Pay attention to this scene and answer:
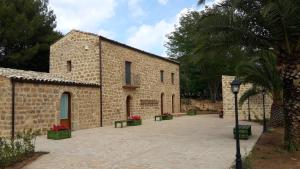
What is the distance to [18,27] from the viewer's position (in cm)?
2872

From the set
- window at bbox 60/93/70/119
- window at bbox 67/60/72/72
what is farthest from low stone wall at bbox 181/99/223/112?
window at bbox 60/93/70/119

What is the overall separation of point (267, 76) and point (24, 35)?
21.1 meters

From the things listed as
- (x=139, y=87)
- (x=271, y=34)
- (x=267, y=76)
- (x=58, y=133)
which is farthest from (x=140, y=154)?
(x=139, y=87)

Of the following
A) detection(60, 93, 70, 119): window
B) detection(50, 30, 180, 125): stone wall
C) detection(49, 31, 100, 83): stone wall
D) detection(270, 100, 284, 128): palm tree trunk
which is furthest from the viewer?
detection(50, 30, 180, 125): stone wall

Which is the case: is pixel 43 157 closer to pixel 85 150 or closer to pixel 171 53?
pixel 85 150

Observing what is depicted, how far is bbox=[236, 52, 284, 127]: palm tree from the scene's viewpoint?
17266 millimetres

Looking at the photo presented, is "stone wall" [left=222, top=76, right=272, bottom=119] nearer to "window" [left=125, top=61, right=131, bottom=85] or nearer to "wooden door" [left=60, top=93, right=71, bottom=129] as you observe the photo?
"window" [left=125, top=61, right=131, bottom=85]

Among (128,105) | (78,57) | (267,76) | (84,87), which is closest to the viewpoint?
(267,76)

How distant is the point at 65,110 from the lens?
17609mm

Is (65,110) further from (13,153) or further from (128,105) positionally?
(13,153)

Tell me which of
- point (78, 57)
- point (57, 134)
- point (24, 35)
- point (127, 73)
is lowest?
point (57, 134)

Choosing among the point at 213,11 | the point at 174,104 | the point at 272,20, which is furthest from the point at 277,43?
the point at 174,104

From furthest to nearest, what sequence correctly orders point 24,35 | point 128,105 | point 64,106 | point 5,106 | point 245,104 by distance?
1. point 24,35
2. point 245,104
3. point 128,105
4. point 64,106
5. point 5,106

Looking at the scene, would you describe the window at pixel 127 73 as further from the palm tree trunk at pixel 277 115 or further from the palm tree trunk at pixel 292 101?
the palm tree trunk at pixel 292 101
